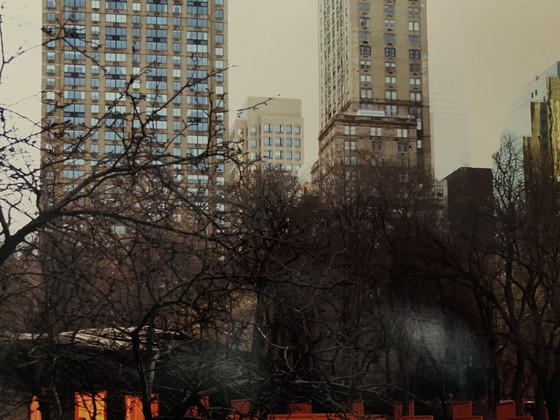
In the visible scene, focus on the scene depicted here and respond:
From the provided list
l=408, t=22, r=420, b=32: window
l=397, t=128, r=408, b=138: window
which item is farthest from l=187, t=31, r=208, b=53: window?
l=408, t=22, r=420, b=32: window

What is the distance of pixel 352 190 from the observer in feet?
92.9

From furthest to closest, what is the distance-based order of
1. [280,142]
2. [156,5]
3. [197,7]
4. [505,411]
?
1. [280,142]
2. [197,7]
3. [156,5]
4. [505,411]

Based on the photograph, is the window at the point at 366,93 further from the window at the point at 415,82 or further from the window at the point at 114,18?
the window at the point at 114,18

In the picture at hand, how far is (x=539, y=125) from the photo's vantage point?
3291cm

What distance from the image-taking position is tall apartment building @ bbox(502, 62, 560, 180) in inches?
896

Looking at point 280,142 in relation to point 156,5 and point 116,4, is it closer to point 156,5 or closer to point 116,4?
point 156,5

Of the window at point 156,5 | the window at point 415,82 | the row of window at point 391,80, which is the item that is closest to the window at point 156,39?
the window at point 156,5

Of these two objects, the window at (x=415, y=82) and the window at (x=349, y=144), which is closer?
the window at (x=349, y=144)

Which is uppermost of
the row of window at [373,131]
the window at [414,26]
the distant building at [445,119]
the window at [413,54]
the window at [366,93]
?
the window at [414,26]

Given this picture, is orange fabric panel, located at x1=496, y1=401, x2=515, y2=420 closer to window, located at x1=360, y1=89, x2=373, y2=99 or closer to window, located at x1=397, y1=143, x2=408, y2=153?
window, located at x1=397, y1=143, x2=408, y2=153

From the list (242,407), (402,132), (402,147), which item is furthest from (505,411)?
(402,132)

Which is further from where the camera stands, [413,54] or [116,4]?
[413,54]

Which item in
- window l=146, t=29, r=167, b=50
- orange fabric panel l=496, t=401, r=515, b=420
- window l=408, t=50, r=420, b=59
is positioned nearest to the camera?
orange fabric panel l=496, t=401, r=515, b=420

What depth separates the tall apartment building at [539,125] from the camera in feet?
74.7
